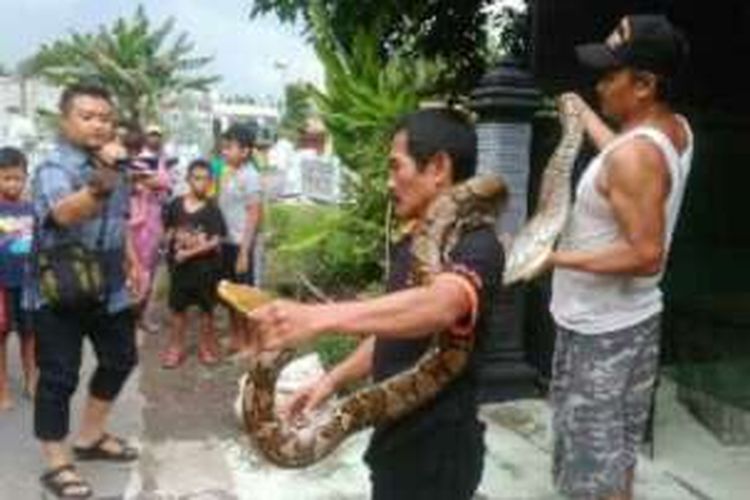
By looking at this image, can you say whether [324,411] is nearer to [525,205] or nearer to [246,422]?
[246,422]

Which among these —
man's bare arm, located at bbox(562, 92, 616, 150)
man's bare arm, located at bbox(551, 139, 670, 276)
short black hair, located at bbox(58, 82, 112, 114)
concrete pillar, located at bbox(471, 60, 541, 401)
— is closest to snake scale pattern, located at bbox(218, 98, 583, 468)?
man's bare arm, located at bbox(551, 139, 670, 276)

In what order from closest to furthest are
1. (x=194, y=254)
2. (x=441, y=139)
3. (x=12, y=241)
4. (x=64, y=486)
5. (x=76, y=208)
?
1. (x=441, y=139)
2. (x=76, y=208)
3. (x=64, y=486)
4. (x=12, y=241)
5. (x=194, y=254)

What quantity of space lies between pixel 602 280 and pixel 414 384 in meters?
1.18

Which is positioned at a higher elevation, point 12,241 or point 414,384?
point 414,384

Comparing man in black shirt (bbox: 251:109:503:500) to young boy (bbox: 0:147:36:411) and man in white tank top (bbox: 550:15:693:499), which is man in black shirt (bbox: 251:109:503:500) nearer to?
man in white tank top (bbox: 550:15:693:499)

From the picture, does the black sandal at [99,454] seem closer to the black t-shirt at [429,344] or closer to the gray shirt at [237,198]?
the gray shirt at [237,198]

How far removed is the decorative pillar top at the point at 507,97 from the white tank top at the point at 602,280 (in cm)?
308

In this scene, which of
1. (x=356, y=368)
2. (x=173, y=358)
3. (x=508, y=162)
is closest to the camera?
(x=356, y=368)

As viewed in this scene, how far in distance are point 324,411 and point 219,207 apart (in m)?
5.75

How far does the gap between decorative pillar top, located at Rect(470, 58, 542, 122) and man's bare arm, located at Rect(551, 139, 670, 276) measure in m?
3.30

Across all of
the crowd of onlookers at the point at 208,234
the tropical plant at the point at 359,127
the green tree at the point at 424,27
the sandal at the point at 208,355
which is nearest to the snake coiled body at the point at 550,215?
the crowd of onlookers at the point at 208,234

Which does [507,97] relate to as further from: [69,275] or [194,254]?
[69,275]

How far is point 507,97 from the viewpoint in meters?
7.10

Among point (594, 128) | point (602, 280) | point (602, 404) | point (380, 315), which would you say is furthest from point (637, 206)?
point (380, 315)
